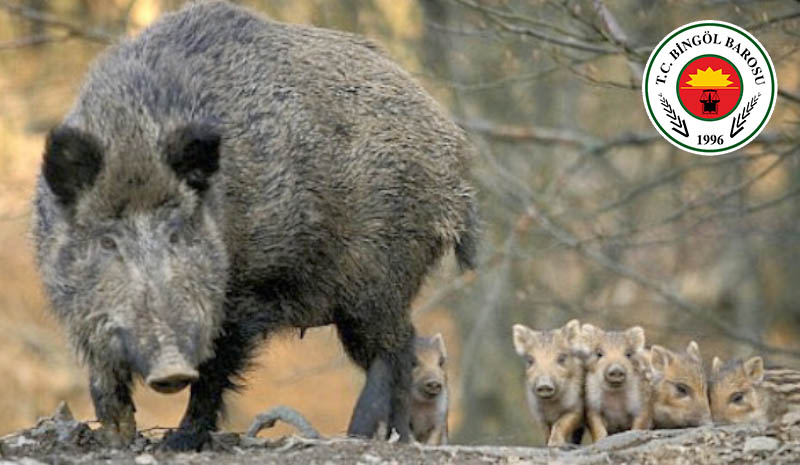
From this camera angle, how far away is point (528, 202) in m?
12.4

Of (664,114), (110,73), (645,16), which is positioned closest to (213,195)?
(110,73)

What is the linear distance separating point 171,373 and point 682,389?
290 cm

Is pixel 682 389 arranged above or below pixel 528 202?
below

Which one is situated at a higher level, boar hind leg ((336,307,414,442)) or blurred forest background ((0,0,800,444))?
blurred forest background ((0,0,800,444))

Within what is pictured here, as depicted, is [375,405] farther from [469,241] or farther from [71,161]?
[71,161]

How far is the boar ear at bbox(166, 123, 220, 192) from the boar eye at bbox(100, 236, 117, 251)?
384 mm

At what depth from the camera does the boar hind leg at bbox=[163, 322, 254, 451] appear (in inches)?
273

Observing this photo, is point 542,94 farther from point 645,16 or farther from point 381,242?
point 381,242

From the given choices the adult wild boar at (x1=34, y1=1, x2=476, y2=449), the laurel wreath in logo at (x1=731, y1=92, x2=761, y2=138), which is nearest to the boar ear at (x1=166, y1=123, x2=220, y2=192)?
the adult wild boar at (x1=34, y1=1, x2=476, y2=449)

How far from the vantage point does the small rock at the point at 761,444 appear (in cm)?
673

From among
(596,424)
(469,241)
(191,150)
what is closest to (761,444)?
(596,424)

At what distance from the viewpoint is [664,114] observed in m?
8.91

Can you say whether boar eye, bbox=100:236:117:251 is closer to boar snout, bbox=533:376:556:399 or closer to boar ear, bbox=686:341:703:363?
boar snout, bbox=533:376:556:399

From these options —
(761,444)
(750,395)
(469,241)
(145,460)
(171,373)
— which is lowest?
(145,460)
